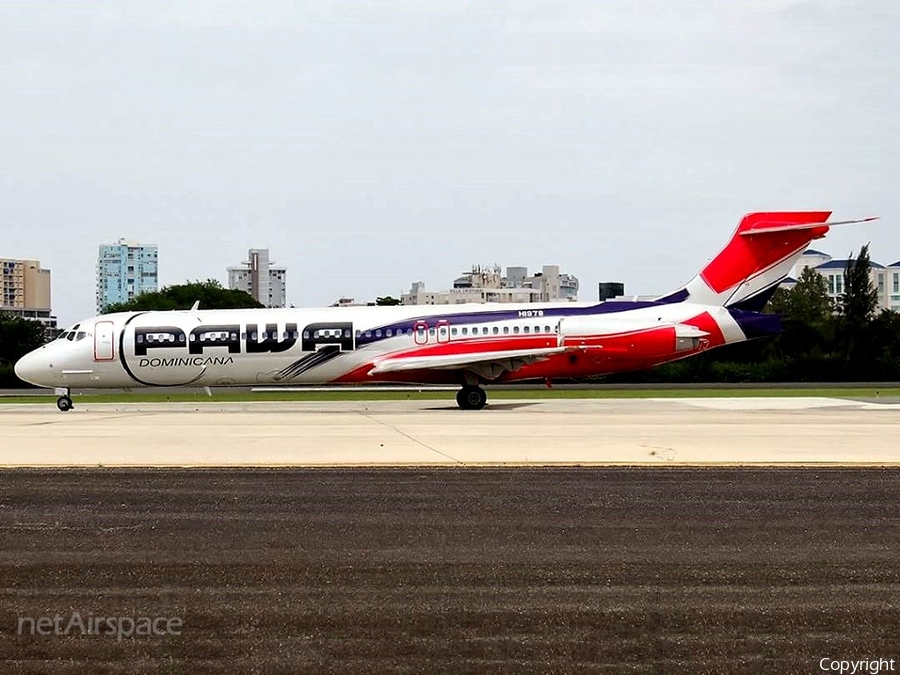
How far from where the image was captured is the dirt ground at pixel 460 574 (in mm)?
6863

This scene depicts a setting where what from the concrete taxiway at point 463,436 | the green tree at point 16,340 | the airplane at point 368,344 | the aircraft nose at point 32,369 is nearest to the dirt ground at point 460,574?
the concrete taxiway at point 463,436

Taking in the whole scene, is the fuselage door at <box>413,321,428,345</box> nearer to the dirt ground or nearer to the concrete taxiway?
the concrete taxiway

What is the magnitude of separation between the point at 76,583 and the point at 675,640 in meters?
4.83

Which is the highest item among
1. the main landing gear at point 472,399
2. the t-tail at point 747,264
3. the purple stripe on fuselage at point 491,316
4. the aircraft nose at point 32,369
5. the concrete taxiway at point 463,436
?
the t-tail at point 747,264

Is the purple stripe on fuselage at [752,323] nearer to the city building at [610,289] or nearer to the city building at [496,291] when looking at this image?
the city building at [610,289]

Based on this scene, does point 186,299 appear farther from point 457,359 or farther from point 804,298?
point 457,359

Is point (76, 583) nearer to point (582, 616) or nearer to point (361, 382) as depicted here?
point (582, 616)

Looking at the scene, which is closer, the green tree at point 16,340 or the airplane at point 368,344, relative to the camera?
the airplane at point 368,344

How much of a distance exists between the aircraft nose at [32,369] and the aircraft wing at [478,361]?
11.3 m

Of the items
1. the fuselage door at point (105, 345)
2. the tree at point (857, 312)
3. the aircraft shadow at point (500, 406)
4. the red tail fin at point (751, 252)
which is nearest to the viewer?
the aircraft shadow at point (500, 406)

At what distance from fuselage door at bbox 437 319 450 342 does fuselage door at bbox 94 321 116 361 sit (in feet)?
35.9

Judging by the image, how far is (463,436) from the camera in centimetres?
2134

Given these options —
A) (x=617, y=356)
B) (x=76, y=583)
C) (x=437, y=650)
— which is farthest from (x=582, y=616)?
(x=617, y=356)

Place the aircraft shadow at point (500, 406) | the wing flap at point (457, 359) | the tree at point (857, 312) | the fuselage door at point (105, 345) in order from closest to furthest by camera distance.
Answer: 1. the aircraft shadow at point (500, 406)
2. the wing flap at point (457, 359)
3. the fuselage door at point (105, 345)
4. the tree at point (857, 312)
